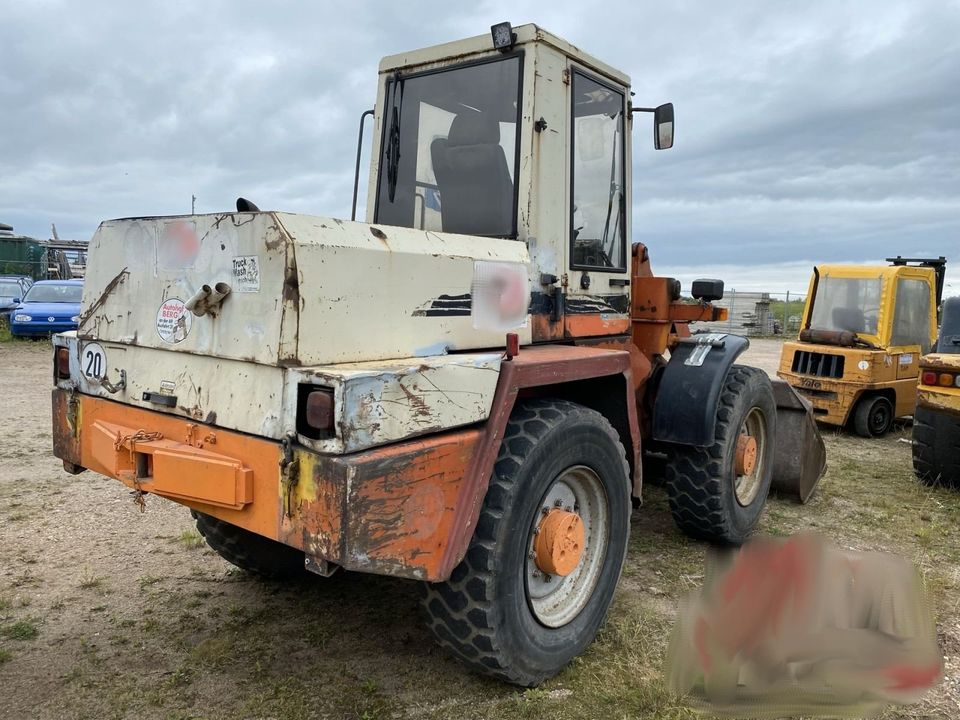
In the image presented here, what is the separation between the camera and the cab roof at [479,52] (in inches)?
133

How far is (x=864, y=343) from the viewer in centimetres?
866

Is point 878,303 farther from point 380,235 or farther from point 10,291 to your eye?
point 10,291

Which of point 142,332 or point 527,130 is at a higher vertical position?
point 527,130

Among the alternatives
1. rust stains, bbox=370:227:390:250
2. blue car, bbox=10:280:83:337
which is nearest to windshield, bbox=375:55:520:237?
rust stains, bbox=370:227:390:250

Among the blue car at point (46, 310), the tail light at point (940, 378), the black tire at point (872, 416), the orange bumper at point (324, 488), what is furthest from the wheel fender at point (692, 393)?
the blue car at point (46, 310)

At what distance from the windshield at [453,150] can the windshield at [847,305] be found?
22.7 ft

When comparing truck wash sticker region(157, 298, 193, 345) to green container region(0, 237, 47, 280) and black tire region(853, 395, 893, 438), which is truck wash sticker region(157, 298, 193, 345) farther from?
green container region(0, 237, 47, 280)

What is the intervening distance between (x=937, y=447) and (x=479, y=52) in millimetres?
4996

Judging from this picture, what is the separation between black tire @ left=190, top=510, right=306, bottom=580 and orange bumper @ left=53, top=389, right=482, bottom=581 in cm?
104

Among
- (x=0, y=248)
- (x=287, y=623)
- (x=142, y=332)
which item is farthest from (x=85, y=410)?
(x=0, y=248)

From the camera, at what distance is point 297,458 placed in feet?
7.68

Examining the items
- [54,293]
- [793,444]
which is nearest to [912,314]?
[793,444]

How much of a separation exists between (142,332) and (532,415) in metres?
1.60

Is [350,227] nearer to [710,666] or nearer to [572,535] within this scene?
[572,535]
